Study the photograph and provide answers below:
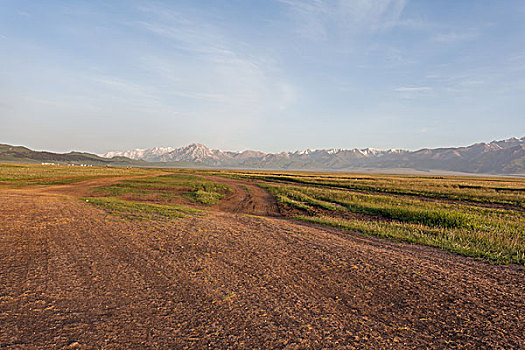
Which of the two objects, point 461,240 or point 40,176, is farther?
point 40,176

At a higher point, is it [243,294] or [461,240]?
[243,294]

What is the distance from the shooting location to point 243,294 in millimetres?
6988

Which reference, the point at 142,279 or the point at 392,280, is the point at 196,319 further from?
the point at 392,280

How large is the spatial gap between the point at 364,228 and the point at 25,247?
17077 millimetres

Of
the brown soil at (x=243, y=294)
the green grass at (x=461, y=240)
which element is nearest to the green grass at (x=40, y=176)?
the brown soil at (x=243, y=294)

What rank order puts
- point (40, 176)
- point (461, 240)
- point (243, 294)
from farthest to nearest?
point (40, 176) → point (461, 240) → point (243, 294)

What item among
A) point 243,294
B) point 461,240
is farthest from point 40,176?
point 461,240

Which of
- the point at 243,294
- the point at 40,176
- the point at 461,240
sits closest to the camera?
the point at 243,294

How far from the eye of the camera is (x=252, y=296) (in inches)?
271

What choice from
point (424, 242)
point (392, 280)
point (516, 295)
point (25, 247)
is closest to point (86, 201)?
point (25, 247)

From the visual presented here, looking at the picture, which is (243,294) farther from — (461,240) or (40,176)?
(40,176)

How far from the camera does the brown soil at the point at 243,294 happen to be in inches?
203

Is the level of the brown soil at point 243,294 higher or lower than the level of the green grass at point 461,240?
higher

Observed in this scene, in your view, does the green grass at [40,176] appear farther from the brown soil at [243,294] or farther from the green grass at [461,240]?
the green grass at [461,240]
